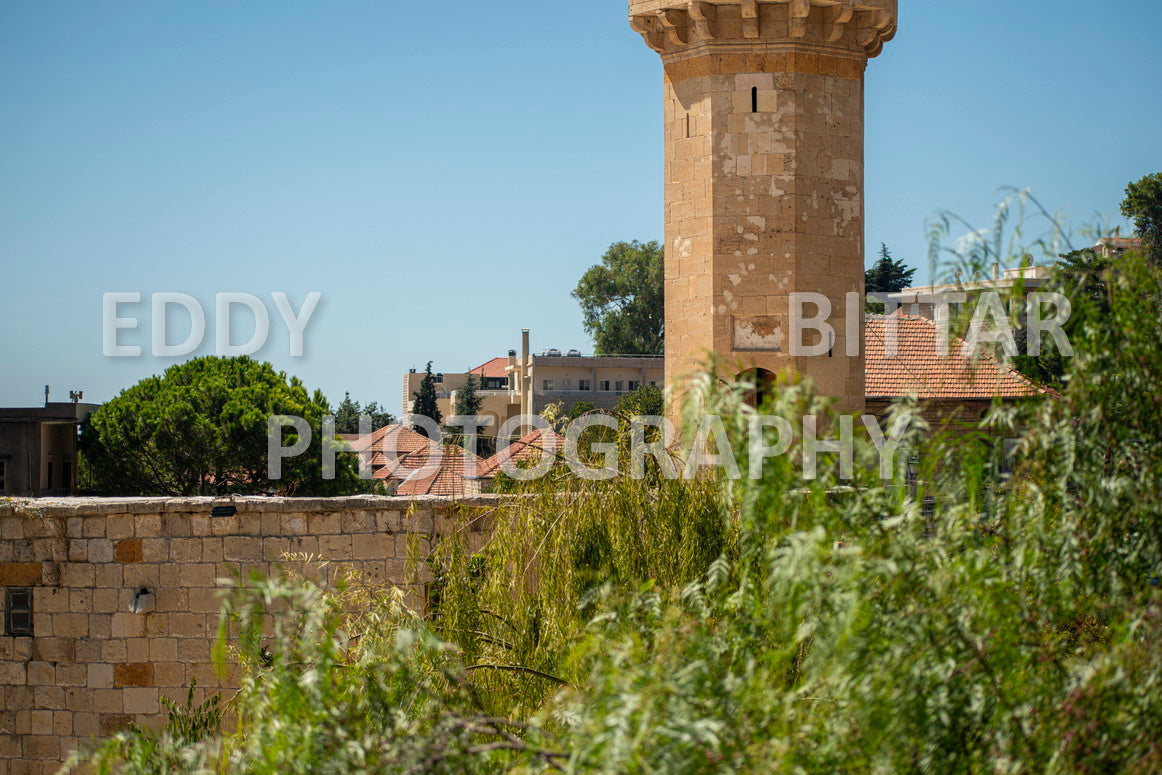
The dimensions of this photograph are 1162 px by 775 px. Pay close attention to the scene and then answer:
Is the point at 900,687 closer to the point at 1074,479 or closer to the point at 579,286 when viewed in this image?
the point at 1074,479

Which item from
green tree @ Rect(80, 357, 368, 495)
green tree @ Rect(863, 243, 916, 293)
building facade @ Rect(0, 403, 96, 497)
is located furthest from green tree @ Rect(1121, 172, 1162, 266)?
building facade @ Rect(0, 403, 96, 497)

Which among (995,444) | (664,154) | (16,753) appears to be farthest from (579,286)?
(995,444)

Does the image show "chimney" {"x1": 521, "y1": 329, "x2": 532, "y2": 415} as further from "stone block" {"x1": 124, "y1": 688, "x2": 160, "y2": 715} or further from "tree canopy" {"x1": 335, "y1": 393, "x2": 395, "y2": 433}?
"stone block" {"x1": 124, "y1": 688, "x2": 160, "y2": 715}

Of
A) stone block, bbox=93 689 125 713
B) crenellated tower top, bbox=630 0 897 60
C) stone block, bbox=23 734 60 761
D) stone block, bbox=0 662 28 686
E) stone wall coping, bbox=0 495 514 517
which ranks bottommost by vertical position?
stone block, bbox=23 734 60 761

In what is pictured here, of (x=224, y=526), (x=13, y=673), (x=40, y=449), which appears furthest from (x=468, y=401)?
(x=224, y=526)

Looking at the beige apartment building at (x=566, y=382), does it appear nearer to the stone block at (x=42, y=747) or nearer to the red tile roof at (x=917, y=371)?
the red tile roof at (x=917, y=371)

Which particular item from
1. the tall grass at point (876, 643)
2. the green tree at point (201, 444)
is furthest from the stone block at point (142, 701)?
the green tree at point (201, 444)

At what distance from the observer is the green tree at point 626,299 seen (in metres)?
56.4

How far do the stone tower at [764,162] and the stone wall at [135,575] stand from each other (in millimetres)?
3993

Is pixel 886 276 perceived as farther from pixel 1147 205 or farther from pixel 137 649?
pixel 137 649

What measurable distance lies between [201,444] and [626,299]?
31.5m

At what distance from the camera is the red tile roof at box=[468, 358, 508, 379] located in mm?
63541

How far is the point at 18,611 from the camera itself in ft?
29.0

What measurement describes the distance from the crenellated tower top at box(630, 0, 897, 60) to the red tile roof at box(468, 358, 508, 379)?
167 feet
